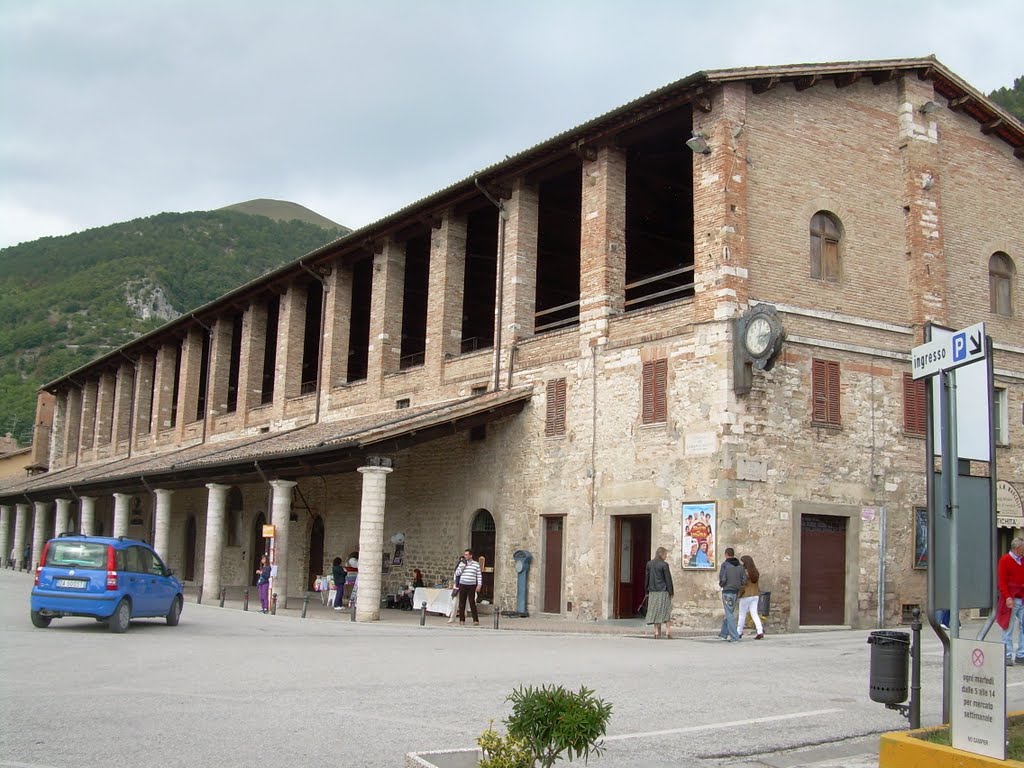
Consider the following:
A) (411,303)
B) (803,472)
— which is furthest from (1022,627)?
(411,303)

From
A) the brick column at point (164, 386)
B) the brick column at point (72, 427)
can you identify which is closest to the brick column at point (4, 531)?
the brick column at point (72, 427)

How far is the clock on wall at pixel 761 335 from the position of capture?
16.7 meters

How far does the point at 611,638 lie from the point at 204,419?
2477 centimetres

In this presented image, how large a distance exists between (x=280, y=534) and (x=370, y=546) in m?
4.24

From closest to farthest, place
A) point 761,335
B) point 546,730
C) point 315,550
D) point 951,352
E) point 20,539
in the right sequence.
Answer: point 546,730, point 951,352, point 761,335, point 315,550, point 20,539

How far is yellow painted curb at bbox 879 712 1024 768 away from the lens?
5.62m

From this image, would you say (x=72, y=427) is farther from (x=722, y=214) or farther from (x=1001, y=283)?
(x=1001, y=283)

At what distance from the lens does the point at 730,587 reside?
15.7m

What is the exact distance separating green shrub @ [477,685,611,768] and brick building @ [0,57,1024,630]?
12.3m

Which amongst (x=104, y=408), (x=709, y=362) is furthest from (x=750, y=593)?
(x=104, y=408)

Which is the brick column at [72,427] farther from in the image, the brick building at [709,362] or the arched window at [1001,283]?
the arched window at [1001,283]

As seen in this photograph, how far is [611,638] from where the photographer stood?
53.8 ft

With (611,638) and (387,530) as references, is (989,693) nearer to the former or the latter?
(611,638)

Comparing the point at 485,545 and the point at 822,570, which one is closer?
the point at 822,570
